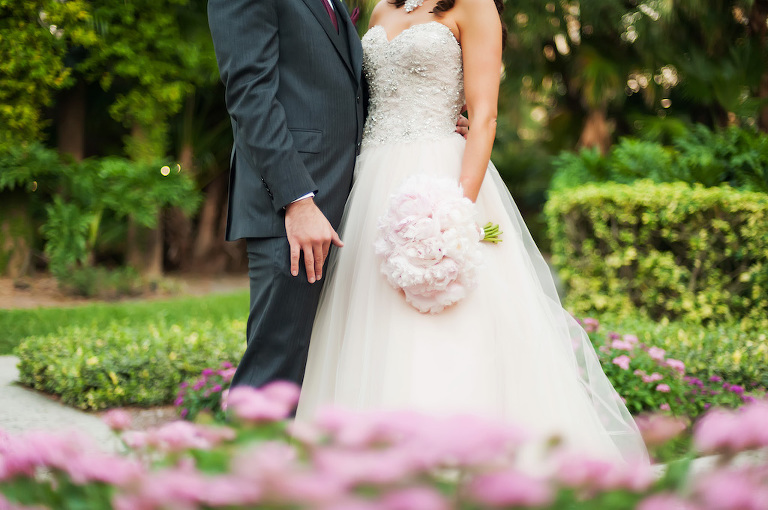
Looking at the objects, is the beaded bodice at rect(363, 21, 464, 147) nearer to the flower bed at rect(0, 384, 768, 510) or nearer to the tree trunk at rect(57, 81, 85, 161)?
the flower bed at rect(0, 384, 768, 510)

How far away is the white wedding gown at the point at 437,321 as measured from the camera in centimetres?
208

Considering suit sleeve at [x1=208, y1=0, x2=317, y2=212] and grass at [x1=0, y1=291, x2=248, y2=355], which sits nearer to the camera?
suit sleeve at [x1=208, y1=0, x2=317, y2=212]

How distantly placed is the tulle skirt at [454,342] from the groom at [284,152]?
0.14m

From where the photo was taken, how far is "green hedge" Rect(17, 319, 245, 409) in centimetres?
390

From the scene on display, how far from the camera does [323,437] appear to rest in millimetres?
877

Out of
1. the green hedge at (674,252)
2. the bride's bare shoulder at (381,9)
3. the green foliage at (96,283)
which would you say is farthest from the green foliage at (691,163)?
the green foliage at (96,283)

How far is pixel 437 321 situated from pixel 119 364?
2636 mm

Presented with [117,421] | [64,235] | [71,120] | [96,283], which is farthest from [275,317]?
[71,120]

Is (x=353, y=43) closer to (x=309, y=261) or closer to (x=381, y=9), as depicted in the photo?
(x=381, y=9)

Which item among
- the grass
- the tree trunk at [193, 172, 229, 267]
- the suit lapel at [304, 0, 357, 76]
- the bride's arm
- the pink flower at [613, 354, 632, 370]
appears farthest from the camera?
the tree trunk at [193, 172, 229, 267]

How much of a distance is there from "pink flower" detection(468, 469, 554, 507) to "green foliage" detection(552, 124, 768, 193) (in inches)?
225

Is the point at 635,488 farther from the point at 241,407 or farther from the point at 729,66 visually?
the point at 729,66

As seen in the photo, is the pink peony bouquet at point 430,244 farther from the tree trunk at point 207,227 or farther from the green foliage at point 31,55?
the tree trunk at point 207,227

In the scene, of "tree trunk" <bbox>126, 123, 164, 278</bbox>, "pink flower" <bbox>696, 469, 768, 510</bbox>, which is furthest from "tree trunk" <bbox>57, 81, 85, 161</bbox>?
"pink flower" <bbox>696, 469, 768, 510</bbox>
